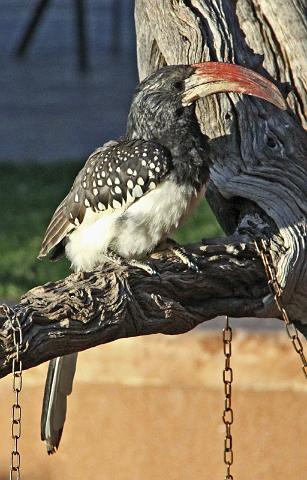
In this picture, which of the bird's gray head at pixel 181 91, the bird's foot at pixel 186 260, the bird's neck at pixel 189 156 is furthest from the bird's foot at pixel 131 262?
the bird's gray head at pixel 181 91

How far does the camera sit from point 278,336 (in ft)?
18.1

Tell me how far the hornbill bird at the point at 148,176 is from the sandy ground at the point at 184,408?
115cm

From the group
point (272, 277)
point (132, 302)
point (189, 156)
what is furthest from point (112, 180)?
point (132, 302)

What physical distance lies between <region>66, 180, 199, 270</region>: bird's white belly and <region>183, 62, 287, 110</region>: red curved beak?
322 mm

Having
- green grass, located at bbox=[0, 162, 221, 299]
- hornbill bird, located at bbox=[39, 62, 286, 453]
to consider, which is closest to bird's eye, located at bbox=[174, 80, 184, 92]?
hornbill bird, located at bbox=[39, 62, 286, 453]

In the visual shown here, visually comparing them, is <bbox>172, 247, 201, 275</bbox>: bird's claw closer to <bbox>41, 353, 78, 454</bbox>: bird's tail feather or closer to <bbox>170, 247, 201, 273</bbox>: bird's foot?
<bbox>170, 247, 201, 273</bbox>: bird's foot

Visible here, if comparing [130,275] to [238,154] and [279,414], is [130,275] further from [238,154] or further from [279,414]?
[279,414]

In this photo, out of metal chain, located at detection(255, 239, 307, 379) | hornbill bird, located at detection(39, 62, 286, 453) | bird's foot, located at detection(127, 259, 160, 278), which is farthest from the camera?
hornbill bird, located at detection(39, 62, 286, 453)

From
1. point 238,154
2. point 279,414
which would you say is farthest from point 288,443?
point 238,154

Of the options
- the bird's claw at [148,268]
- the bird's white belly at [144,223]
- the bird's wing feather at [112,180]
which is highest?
the bird's wing feather at [112,180]

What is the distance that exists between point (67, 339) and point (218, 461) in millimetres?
2271

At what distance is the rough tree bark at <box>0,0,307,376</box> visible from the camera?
3.52 m

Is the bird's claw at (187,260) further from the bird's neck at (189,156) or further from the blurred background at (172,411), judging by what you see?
the blurred background at (172,411)

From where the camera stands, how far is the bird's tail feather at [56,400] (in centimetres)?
427
